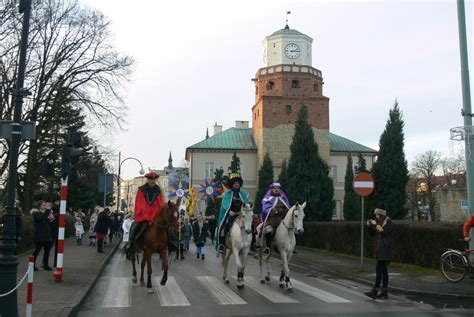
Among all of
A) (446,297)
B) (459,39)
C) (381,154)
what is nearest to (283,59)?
(381,154)

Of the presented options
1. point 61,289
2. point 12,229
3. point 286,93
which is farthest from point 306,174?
point 12,229

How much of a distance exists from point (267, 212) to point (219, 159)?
6048cm

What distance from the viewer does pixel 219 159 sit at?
7462cm

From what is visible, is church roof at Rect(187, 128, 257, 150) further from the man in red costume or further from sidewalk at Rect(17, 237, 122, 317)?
the man in red costume

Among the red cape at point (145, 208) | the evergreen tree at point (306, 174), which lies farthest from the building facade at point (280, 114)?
the red cape at point (145, 208)

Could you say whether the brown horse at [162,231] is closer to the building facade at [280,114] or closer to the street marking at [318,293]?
the street marking at [318,293]

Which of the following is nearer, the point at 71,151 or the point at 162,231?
the point at 162,231

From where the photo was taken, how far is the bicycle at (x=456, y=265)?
44.1 ft

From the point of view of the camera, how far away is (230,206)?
13703 millimetres

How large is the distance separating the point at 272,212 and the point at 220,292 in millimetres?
3100

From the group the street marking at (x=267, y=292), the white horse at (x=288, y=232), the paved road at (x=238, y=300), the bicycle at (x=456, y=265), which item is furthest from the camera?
the bicycle at (x=456, y=265)

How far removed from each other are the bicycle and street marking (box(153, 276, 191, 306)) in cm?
727

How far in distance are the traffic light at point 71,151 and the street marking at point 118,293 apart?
9.92 ft

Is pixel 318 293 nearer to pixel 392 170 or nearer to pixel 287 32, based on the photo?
pixel 392 170
